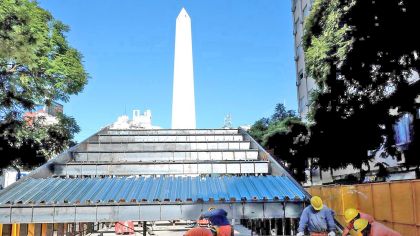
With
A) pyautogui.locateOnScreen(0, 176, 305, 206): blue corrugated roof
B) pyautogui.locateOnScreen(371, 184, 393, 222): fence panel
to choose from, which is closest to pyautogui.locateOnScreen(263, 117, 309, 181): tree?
pyautogui.locateOnScreen(371, 184, 393, 222): fence panel

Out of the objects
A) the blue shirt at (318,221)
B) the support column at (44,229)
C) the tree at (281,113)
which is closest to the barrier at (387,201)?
the blue shirt at (318,221)

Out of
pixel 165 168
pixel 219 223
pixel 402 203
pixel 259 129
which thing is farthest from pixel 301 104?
pixel 219 223

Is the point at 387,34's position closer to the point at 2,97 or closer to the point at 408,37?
the point at 408,37

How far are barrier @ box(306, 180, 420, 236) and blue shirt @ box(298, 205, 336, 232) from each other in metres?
3.64

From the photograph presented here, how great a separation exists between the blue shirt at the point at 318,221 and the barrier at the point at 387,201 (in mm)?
3635

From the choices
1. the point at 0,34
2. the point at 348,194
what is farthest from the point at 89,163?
the point at 348,194

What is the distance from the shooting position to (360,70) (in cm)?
1451

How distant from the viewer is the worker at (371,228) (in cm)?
542

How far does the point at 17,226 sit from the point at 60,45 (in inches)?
327

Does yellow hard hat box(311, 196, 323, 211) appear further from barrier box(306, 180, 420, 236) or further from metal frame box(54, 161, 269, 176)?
metal frame box(54, 161, 269, 176)

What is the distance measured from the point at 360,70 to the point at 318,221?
821cm

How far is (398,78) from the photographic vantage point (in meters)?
15.0

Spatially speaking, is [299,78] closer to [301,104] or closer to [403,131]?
[301,104]

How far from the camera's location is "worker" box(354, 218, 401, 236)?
5.42 m
